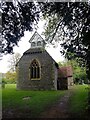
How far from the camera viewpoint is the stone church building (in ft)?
74.5

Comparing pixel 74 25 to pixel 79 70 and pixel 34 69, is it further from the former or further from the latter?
pixel 34 69

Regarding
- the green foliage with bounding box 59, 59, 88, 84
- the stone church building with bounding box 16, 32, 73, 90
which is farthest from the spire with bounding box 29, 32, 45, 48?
the stone church building with bounding box 16, 32, 73, 90

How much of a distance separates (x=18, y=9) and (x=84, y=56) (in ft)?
11.0

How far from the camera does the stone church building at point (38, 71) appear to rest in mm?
22719

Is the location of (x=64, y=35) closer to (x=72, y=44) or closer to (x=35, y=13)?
(x=72, y=44)

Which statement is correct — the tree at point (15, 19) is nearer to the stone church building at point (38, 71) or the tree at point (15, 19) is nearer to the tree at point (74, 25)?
the tree at point (74, 25)

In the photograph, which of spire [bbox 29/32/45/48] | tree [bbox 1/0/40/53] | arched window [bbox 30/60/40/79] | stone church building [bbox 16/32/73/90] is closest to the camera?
tree [bbox 1/0/40/53]

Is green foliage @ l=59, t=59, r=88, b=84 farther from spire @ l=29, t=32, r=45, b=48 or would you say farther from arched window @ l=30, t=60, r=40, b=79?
arched window @ l=30, t=60, r=40, b=79

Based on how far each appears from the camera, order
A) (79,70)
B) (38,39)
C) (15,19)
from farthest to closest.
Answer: (79,70), (38,39), (15,19)

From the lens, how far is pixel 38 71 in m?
24.3

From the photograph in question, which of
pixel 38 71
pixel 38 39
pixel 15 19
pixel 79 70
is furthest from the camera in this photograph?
pixel 38 71

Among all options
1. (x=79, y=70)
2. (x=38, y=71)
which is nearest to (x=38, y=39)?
(x=79, y=70)

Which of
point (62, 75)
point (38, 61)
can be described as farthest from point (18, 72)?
point (62, 75)

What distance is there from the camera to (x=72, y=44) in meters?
9.62
